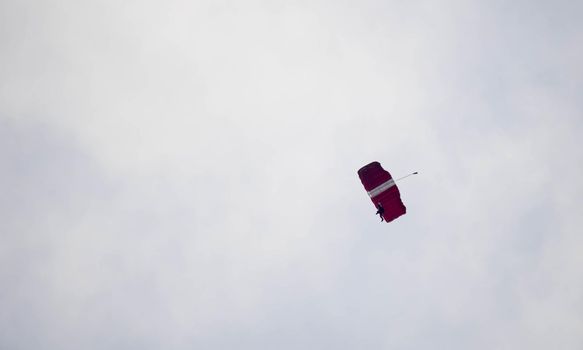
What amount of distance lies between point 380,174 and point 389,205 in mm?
2421

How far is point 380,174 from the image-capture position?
4006cm

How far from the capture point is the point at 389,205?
40.8m
